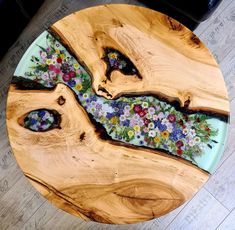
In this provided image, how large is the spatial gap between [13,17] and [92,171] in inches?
28.4

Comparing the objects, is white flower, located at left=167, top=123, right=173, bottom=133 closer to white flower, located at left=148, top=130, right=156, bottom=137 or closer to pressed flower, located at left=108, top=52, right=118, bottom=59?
white flower, located at left=148, top=130, right=156, bottom=137

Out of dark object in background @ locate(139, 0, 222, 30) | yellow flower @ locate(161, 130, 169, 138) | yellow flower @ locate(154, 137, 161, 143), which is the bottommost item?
yellow flower @ locate(154, 137, 161, 143)

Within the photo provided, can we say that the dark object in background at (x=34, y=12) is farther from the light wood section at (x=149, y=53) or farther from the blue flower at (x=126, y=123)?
the blue flower at (x=126, y=123)

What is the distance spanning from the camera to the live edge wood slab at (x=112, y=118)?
0.88 meters

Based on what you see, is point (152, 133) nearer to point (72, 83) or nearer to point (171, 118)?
point (171, 118)

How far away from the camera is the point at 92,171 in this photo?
0.89 metres

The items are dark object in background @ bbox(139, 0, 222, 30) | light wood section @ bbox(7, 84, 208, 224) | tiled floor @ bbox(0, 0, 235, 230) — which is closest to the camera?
light wood section @ bbox(7, 84, 208, 224)

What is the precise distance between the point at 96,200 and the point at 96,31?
1.55 ft

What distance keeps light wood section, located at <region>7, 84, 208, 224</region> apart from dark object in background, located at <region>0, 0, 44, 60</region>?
0.41 meters

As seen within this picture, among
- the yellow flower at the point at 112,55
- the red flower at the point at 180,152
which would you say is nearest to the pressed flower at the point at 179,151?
the red flower at the point at 180,152

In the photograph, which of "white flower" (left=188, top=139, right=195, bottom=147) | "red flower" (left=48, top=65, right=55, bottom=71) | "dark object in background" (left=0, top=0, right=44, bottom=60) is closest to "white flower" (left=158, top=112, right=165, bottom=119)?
"white flower" (left=188, top=139, right=195, bottom=147)

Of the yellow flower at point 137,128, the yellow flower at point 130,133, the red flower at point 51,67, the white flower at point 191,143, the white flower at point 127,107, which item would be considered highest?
the white flower at point 191,143

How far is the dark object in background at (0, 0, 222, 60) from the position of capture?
40.6 inches

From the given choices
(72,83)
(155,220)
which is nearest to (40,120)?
(72,83)
